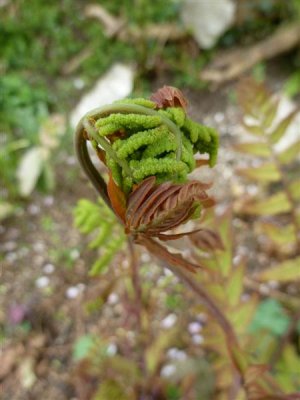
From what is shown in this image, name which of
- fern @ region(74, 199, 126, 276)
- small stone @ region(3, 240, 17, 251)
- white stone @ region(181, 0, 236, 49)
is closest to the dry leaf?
fern @ region(74, 199, 126, 276)

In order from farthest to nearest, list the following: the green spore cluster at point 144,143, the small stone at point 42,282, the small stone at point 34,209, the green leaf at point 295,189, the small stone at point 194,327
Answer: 1. the small stone at point 34,209
2. the small stone at point 42,282
3. the small stone at point 194,327
4. the green leaf at point 295,189
5. the green spore cluster at point 144,143

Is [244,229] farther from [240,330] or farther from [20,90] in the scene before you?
[20,90]

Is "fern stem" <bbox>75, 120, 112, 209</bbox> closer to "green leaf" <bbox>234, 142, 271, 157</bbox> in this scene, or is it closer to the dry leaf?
the dry leaf

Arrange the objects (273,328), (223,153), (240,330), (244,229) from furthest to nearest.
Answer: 1. (223,153)
2. (244,229)
3. (273,328)
4. (240,330)

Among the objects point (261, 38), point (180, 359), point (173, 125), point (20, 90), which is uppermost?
point (173, 125)

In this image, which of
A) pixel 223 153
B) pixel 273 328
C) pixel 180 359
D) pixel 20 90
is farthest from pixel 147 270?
pixel 20 90

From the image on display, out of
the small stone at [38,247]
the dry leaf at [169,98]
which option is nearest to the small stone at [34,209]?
the small stone at [38,247]

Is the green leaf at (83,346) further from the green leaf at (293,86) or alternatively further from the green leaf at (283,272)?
the green leaf at (293,86)
